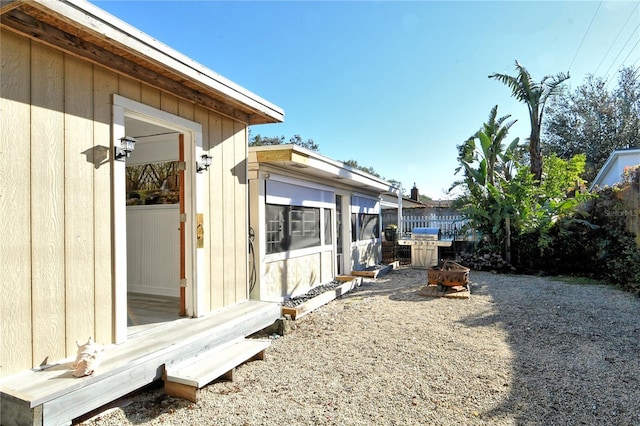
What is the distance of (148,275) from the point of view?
230 inches

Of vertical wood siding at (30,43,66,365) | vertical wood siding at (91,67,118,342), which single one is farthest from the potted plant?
vertical wood siding at (30,43,66,365)

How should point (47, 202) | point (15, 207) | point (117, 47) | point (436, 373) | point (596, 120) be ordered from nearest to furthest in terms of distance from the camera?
point (15, 207) → point (47, 202) → point (117, 47) → point (436, 373) → point (596, 120)

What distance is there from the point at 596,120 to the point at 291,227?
19870 mm

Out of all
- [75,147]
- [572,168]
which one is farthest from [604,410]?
[572,168]

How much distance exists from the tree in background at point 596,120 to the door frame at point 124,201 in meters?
20.1

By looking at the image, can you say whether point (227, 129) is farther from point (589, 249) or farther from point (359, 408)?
point (589, 249)

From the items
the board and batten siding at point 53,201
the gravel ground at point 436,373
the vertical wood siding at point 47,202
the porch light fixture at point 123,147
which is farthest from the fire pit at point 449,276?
the vertical wood siding at point 47,202

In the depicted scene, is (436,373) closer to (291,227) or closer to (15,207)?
(15,207)

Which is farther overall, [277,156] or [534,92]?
[534,92]

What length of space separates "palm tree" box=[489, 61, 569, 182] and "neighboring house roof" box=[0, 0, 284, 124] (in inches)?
373

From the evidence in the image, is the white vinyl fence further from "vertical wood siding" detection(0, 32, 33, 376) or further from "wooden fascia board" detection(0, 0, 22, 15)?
"wooden fascia board" detection(0, 0, 22, 15)

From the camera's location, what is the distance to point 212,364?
3236 mm

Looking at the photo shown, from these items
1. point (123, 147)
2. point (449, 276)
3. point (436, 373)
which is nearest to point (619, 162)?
point (449, 276)

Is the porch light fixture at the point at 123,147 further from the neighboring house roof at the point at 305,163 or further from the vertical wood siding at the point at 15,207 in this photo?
the neighboring house roof at the point at 305,163
